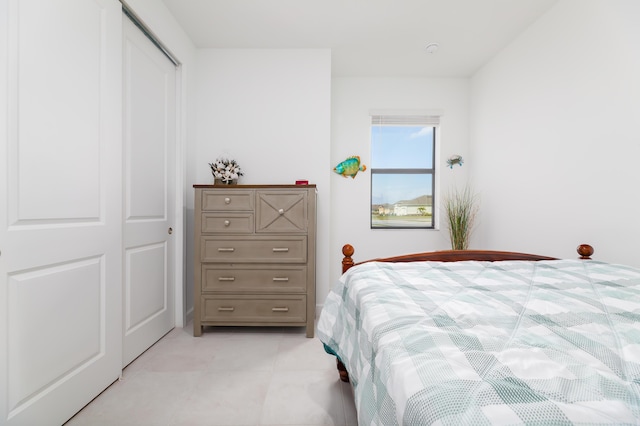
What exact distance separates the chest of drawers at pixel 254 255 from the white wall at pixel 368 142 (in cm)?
110

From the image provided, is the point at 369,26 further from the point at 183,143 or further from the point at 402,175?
the point at 183,143

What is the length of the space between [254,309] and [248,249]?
1.59 ft

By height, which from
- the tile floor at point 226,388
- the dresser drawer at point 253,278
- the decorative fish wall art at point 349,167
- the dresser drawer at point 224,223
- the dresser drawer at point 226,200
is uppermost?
the decorative fish wall art at point 349,167

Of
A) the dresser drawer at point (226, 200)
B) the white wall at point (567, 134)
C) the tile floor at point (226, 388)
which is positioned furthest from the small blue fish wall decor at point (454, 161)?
the tile floor at point (226, 388)

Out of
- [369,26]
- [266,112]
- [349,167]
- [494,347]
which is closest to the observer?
[494,347]

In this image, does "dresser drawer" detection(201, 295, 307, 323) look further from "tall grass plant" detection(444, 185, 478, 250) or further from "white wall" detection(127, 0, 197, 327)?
"tall grass plant" detection(444, 185, 478, 250)

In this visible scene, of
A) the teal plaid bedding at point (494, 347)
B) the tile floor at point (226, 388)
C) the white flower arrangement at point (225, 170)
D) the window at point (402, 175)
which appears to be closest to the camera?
the teal plaid bedding at point (494, 347)

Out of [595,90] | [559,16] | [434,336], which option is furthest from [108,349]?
[559,16]

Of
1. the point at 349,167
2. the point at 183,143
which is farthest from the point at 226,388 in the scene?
the point at 349,167

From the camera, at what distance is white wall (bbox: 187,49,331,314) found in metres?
3.02

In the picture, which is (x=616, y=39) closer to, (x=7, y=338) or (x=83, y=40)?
(x=83, y=40)

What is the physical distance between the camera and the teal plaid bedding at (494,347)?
527mm

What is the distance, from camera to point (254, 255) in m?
2.55

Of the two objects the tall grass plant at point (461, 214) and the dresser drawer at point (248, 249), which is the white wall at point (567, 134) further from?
the dresser drawer at point (248, 249)
